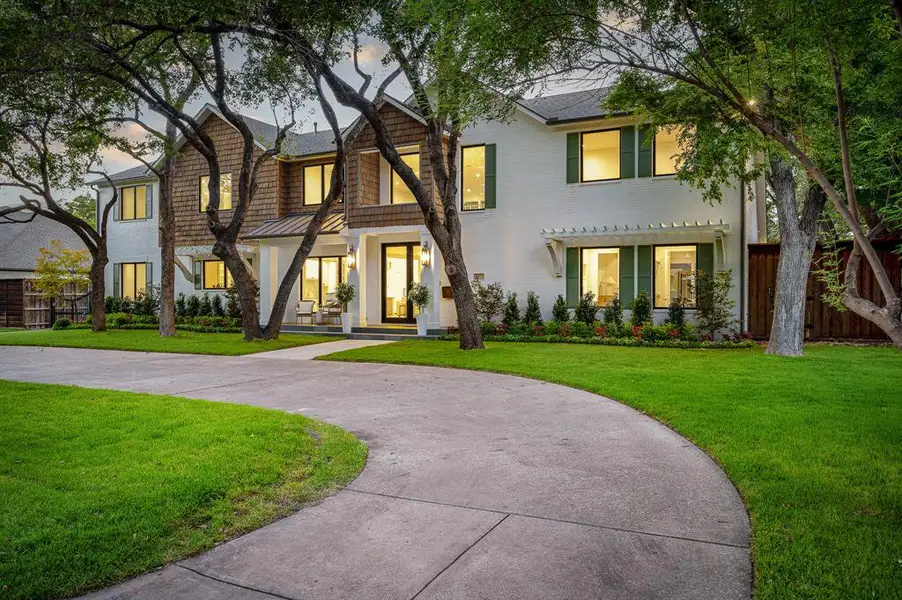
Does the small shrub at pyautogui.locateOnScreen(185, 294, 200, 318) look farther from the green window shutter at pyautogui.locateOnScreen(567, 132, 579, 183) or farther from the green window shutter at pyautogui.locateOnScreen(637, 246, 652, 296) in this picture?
the green window shutter at pyautogui.locateOnScreen(637, 246, 652, 296)

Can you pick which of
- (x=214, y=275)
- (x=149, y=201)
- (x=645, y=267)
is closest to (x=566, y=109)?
(x=645, y=267)

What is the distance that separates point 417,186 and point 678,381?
23.1 feet

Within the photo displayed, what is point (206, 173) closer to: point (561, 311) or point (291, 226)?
point (291, 226)

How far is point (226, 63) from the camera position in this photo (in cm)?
1512

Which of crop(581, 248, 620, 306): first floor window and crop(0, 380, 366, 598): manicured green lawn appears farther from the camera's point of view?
crop(581, 248, 620, 306): first floor window

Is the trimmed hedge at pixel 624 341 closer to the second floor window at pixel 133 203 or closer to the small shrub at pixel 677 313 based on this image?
the small shrub at pixel 677 313

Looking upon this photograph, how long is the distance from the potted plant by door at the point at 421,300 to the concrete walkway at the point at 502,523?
9.42 metres

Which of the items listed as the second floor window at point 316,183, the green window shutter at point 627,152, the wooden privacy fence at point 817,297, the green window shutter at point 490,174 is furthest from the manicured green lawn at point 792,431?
the second floor window at point 316,183

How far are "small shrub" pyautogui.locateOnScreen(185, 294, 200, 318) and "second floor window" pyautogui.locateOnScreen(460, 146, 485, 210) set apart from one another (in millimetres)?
10848

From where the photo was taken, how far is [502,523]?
3.55 m

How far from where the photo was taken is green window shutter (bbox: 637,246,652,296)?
1533 cm

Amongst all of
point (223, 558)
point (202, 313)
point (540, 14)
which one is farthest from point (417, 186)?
point (202, 313)

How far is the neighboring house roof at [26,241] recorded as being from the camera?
1155 inches

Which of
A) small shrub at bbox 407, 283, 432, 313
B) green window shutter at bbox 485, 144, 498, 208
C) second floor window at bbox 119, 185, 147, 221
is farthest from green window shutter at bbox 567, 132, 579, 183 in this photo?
second floor window at bbox 119, 185, 147, 221
